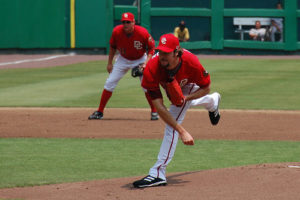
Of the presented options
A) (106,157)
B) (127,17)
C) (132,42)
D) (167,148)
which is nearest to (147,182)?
(167,148)

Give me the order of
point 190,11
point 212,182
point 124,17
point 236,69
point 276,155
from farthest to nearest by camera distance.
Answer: point 190,11, point 236,69, point 124,17, point 276,155, point 212,182

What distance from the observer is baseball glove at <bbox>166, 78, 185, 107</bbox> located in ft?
20.1

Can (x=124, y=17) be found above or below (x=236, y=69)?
above

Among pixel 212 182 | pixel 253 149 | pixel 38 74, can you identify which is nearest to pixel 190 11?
pixel 38 74

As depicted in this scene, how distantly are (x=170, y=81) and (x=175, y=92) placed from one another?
0.12 meters

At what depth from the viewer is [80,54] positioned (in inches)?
1160

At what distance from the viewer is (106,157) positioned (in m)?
8.32

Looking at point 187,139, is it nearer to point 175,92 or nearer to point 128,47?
point 175,92

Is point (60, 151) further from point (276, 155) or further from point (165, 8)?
point (165, 8)

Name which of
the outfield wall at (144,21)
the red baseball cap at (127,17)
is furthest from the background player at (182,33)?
the red baseball cap at (127,17)

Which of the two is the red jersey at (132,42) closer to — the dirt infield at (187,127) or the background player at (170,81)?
the dirt infield at (187,127)

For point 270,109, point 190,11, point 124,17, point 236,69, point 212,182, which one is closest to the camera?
point 212,182

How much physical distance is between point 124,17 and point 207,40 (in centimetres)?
1853

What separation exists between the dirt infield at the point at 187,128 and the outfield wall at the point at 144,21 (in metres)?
15.7
